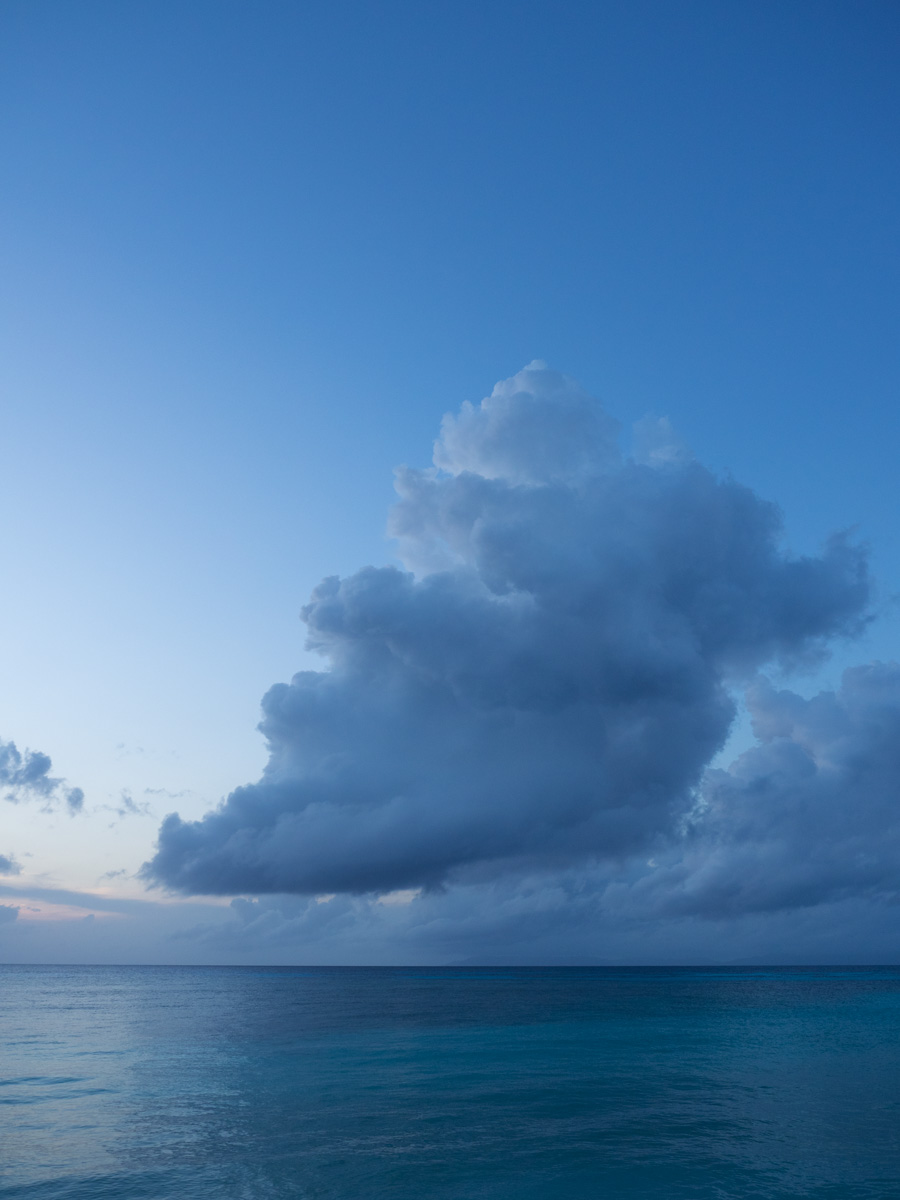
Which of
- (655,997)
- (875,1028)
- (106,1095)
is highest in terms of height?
(106,1095)

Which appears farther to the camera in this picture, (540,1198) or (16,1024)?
(16,1024)

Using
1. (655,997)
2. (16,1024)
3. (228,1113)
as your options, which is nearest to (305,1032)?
(16,1024)

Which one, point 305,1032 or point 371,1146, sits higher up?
point 371,1146

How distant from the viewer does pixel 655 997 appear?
11406 centimetres

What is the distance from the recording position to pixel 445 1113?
3216 cm

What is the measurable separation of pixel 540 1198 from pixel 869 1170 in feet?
35.7

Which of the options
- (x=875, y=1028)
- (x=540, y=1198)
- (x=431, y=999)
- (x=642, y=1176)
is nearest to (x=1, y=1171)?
(x=540, y=1198)

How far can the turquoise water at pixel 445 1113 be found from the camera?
23.7 m

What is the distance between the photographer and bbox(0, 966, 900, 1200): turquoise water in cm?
2373

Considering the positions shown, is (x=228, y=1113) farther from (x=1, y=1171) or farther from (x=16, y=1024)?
(x=16, y=1024)

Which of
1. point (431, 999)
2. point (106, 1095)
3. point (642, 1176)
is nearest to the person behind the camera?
point (642, 1176)

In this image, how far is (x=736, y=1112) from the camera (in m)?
33.0

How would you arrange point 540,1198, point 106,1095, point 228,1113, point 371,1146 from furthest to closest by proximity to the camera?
point 106,1095 → point 228,1113 → point 371,1146 → point 540,1198

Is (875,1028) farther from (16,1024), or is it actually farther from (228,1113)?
(16,1024)
